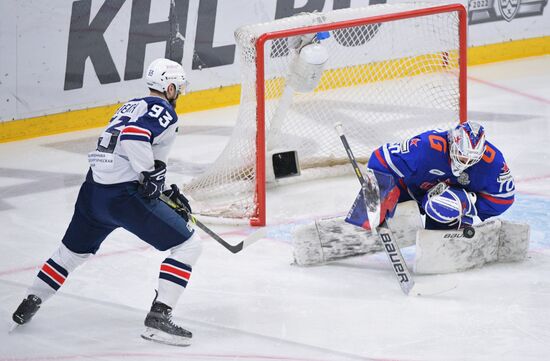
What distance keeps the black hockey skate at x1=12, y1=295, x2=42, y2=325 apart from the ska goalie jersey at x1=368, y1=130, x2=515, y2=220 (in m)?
1.47

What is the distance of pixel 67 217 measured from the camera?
227 inches

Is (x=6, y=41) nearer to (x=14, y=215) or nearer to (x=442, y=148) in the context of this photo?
(x=14, y=215)

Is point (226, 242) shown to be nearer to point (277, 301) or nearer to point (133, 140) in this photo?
point (277, 301)

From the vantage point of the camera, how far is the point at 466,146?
440 centimetres

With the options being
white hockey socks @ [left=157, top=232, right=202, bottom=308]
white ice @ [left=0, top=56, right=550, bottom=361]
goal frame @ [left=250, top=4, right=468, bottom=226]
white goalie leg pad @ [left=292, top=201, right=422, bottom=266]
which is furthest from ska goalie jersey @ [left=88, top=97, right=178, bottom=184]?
goal frame @ [left=250, top=4, right=468, bottom=226]

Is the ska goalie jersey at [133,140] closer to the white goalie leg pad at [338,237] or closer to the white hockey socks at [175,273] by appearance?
Answer: the white hockey socks at [175,273]

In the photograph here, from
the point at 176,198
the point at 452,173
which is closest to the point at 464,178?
the point at 452,173

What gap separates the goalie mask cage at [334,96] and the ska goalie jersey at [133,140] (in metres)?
1.45

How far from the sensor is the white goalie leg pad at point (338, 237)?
15.7 feet

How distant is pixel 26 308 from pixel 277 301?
0.96 m

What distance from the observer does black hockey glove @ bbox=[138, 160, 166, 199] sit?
13.0ft

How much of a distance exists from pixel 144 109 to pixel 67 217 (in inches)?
76.0

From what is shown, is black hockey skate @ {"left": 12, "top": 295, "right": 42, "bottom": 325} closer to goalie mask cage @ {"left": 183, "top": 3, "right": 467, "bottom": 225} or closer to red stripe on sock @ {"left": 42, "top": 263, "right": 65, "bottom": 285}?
red stripe on sock @ {"left": 42, "top": 263, "right": 65, "bottom": 285}

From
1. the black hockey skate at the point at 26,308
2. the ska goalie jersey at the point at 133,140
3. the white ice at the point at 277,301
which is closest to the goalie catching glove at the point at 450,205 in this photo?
the white ice at the point at 277,301
